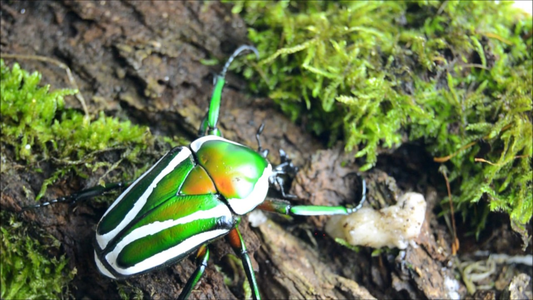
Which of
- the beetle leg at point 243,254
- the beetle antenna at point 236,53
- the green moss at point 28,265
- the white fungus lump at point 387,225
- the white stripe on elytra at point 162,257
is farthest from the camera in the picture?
the beetle antenna at point 236,53

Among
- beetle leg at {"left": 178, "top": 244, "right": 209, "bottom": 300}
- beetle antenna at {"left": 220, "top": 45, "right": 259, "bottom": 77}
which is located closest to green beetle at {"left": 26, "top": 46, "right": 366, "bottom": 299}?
beetle leg at {"left": 178, "top": 244, "right": 209, "bottom": 300}

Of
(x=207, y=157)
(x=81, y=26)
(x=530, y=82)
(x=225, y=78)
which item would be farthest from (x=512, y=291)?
(x=81, y=26)

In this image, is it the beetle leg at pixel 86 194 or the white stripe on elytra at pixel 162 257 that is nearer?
the white stripe on elytra at pixel 162 257

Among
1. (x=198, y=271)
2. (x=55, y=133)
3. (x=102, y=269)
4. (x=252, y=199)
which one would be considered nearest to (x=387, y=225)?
(x=252, y=199)

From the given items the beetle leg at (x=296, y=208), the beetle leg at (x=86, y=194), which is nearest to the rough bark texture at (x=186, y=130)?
the beetle leg at (x=86, y=194)

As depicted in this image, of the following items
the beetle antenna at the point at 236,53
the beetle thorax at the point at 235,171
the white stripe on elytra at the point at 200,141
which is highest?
the beetle antenna at the point at 236,53

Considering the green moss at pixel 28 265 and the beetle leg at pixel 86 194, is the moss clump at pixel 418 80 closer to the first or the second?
the beetle leg at pixel 86 194

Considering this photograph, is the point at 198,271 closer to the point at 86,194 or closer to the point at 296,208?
the point at 296,208
